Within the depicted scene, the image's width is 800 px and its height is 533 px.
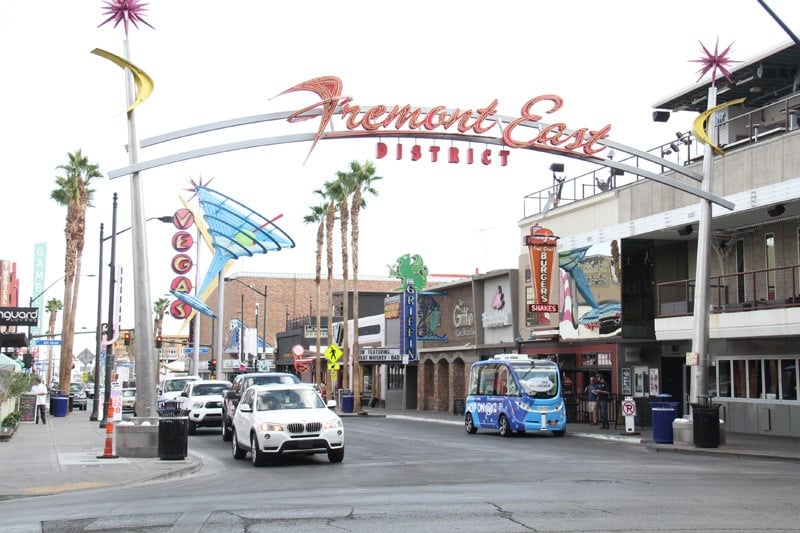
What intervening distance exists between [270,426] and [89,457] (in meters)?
4.68

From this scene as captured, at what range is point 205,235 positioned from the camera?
6241cm

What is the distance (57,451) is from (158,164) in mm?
7370

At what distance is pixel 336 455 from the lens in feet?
62.9

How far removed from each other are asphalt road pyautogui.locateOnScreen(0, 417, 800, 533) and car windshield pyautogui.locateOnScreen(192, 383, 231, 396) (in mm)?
10228

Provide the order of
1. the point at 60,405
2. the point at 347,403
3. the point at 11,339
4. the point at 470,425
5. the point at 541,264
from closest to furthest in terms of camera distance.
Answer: the point at 470,425 < the point at 11,339 < the point at 541,264 < the point at 60,405 < the point at 347,403

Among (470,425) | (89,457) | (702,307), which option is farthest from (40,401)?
(702,307)

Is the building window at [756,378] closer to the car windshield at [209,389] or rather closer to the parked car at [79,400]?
the car windshield at [209,389]

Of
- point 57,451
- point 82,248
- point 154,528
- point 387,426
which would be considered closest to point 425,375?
point 387,426

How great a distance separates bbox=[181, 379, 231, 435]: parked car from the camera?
3011 cm

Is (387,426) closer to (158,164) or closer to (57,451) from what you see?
(57,451)

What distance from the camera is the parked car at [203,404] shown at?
30.1 metres

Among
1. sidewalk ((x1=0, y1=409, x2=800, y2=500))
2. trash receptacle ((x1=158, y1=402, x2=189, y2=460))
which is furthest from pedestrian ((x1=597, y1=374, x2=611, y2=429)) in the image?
trash receptacle ((x1=158, y1=402, x2=189, y2=460))

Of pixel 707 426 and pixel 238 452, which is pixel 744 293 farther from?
pixel 238 452

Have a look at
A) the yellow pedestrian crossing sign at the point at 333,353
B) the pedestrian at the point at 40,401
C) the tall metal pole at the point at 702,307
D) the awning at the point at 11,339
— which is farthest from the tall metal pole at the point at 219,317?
the tall metal pole at the point at 702,307
